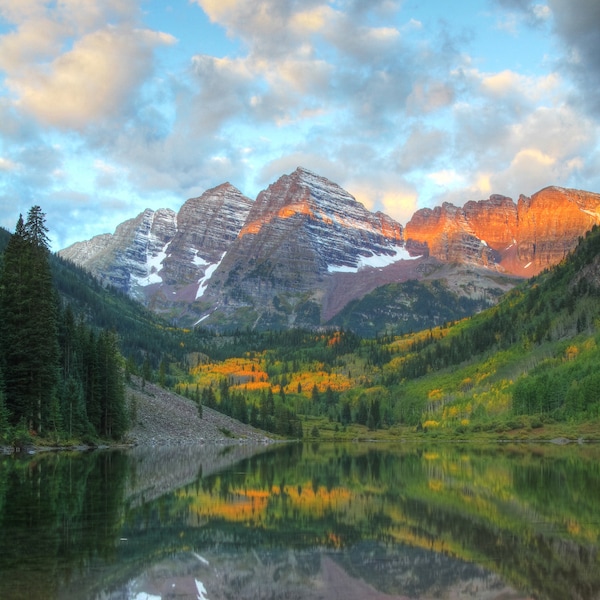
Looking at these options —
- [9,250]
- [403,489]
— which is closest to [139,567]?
[403,489]

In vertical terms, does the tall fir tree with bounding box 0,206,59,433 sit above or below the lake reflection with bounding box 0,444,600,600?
above

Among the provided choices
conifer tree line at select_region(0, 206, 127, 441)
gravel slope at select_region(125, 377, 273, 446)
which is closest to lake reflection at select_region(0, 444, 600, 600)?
conifer tree line at select_region(0, 206, 127, 441)

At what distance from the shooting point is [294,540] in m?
25.9

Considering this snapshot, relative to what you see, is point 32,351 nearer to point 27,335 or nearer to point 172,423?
point 27,335

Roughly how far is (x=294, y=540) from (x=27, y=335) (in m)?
63.6

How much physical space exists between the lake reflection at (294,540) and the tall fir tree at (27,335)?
34880 mm

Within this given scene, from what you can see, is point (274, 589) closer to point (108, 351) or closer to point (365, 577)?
point (365, 577)

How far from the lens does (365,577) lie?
20016 mm

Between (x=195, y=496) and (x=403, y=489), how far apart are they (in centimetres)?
1342

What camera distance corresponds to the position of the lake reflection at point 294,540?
61.8 ft

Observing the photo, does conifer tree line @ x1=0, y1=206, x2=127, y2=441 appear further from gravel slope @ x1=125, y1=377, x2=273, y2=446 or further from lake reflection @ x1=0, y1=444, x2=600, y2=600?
lake reflection @ x1=0, y1=444, x2=600, y2=600

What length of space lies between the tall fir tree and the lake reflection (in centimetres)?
3488

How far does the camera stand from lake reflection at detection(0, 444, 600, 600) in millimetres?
18828

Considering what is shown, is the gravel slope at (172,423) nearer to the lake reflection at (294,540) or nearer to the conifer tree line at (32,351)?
the conifer tree line at (32,351)
